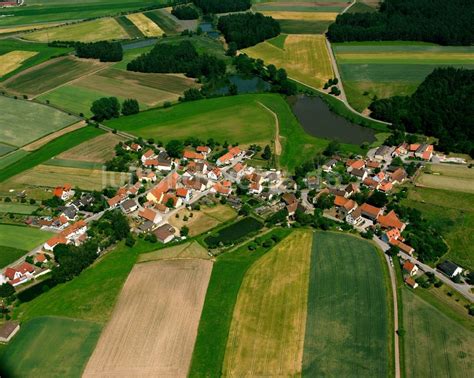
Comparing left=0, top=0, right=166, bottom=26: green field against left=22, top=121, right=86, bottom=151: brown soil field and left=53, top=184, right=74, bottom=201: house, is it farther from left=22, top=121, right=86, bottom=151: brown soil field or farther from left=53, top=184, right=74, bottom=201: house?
left=53, top=184, right=74, bottom=201: house

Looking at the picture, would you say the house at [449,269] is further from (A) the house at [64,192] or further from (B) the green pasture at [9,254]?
(A) the house at [64,192]

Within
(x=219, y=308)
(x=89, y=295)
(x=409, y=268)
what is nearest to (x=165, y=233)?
(x=89, y=295)

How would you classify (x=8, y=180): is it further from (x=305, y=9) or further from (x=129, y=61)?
(x=305, y=9)

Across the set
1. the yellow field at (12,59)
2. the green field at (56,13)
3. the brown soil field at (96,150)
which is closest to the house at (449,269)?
the brown soil field at (96,150)

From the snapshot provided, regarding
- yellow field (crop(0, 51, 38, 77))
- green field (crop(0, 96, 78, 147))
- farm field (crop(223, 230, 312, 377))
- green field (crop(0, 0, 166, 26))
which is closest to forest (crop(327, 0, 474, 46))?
green field (crop(0, 96, 78, 147))

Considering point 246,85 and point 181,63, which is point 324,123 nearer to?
point 246,85

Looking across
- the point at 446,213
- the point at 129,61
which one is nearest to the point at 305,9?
the point at 129,61
